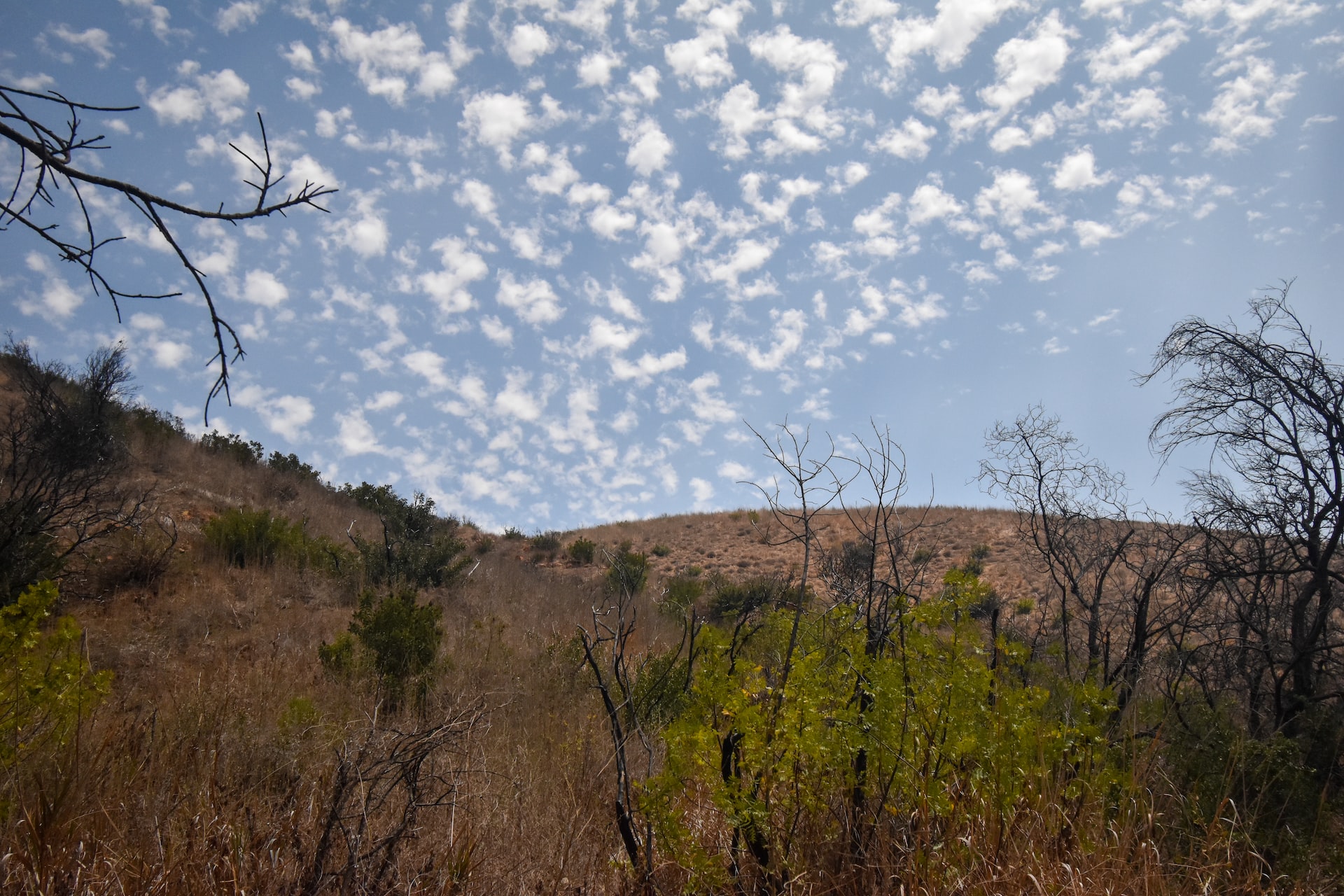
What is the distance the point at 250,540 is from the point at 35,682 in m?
7.06

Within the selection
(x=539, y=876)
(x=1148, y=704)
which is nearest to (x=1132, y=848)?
(x=1148, y=704)

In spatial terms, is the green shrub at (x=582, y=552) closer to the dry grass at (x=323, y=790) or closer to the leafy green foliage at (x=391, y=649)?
the dry grass at (x=323, y=790)

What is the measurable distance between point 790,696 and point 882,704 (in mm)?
396

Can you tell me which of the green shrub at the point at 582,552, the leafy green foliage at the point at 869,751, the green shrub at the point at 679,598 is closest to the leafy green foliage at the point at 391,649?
the leafy green foliage at the point at 869,751

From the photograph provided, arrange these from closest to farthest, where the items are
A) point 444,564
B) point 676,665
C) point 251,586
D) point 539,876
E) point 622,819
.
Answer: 1. point 622,819
2. point 539,876
3. point 676,665
4. point 251,586
5. point 444,564

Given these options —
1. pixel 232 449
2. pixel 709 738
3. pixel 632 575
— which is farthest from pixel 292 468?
pixel 709 738

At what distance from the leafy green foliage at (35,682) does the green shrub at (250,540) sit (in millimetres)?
6457

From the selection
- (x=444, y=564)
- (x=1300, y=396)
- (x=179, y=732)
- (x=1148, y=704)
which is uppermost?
(x=1300, y=396)

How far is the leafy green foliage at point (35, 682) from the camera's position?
3639 mm

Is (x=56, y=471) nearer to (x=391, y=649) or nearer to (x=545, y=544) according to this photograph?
(x=391, y=649)

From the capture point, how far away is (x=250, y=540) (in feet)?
33.4

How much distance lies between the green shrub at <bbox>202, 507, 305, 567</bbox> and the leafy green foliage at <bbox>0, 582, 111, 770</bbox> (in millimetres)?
6457

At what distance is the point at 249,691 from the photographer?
5980mm

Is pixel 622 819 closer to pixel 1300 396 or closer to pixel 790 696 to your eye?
pixel 790 696
